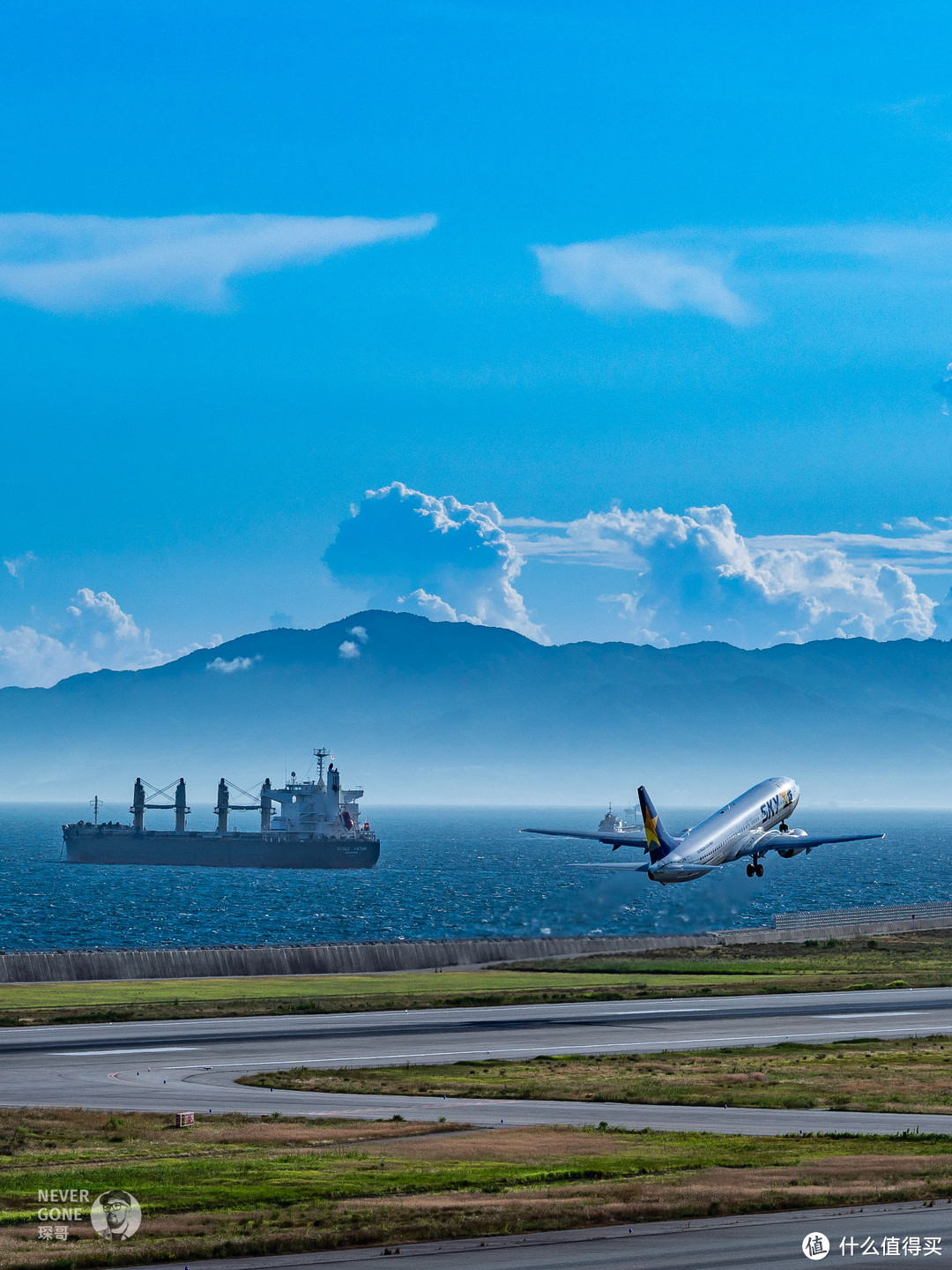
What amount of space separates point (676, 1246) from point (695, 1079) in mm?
22571

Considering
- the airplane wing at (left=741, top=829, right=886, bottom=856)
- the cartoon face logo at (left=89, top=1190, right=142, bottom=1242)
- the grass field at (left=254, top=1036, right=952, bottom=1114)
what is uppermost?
the airplane wing at (left=741, top=829, right=886, bottom=856)

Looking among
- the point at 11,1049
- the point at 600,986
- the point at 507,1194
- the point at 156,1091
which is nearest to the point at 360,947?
the point at 600,986

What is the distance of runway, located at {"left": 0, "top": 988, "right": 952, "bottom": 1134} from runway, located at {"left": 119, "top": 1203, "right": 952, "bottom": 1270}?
36.7 ft

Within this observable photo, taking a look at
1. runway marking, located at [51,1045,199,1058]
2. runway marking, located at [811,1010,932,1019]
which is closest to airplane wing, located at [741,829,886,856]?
runway marking, located at [811,1010,932,1019]

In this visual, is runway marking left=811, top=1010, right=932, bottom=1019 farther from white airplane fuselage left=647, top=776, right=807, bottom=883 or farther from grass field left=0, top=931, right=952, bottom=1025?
white airplane fuselage left=647, top=776, right=807, bottom=883

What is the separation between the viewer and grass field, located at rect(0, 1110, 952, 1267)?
2373cm

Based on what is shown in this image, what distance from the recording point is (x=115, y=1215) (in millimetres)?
24938

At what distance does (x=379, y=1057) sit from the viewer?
49.3m

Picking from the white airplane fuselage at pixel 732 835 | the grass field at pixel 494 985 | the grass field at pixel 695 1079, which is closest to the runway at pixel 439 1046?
the grass field at pixel 695 1079

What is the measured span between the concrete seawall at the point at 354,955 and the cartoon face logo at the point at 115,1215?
177ft

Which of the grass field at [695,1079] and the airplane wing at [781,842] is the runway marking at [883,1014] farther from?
the airplane wing at [781,842]

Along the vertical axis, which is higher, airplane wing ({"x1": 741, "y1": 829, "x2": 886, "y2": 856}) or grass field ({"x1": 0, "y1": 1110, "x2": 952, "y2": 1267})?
airplane wing ({"x1": 741, "y1": 829, "x2": 886, "y2": 856})

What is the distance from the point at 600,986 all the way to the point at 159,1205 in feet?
184

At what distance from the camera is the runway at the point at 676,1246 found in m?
21.3
